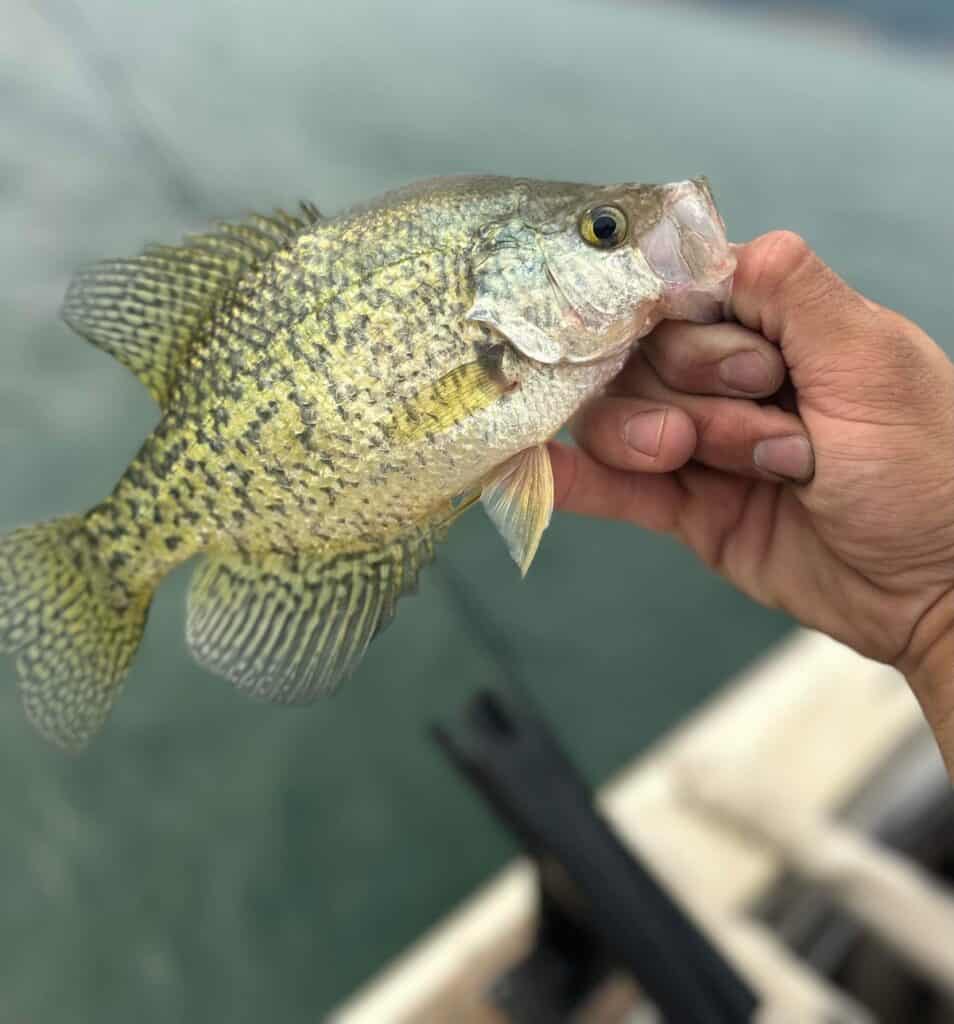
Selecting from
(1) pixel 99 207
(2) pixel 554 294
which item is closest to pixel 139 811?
(2) pixel 554 294

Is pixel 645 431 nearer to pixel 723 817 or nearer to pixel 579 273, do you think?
pixel 579 273

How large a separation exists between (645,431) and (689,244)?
46cm

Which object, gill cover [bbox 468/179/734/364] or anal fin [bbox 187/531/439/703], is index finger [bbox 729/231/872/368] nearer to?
gill cover [bbox 468/179/734/364]

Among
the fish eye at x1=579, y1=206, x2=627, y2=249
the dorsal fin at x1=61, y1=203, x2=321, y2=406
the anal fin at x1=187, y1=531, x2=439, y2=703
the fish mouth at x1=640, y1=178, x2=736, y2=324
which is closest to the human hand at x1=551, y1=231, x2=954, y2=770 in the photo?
the fish mouth at x1=640, y1=178, x2=736, y2=324

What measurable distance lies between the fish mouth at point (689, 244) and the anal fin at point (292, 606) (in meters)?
0.74

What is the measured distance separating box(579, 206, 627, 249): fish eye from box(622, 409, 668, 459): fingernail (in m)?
0.42

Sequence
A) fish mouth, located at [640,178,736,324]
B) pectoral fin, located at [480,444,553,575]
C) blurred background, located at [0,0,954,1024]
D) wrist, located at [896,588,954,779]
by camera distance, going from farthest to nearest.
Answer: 1. blurred background, located at [0,0,954,1024]
2. wrist, located at [896,588,954,779]
3. pectoral fin, located at [480,444,553,575]
4. fish mouth, located at [640,178,736,324]

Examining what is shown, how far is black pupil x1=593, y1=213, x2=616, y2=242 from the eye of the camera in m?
1.71

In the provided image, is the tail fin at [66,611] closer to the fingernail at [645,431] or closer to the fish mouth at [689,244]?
the fingernail at [645,431]

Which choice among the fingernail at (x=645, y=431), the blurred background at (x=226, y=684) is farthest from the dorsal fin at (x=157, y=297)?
the fingernail at (x=645, y=431)

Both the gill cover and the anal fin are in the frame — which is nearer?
the gill cover

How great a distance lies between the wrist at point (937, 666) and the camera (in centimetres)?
189

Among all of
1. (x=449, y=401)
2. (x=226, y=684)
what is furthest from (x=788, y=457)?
(x=226, y=684)

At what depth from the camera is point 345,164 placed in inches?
544
